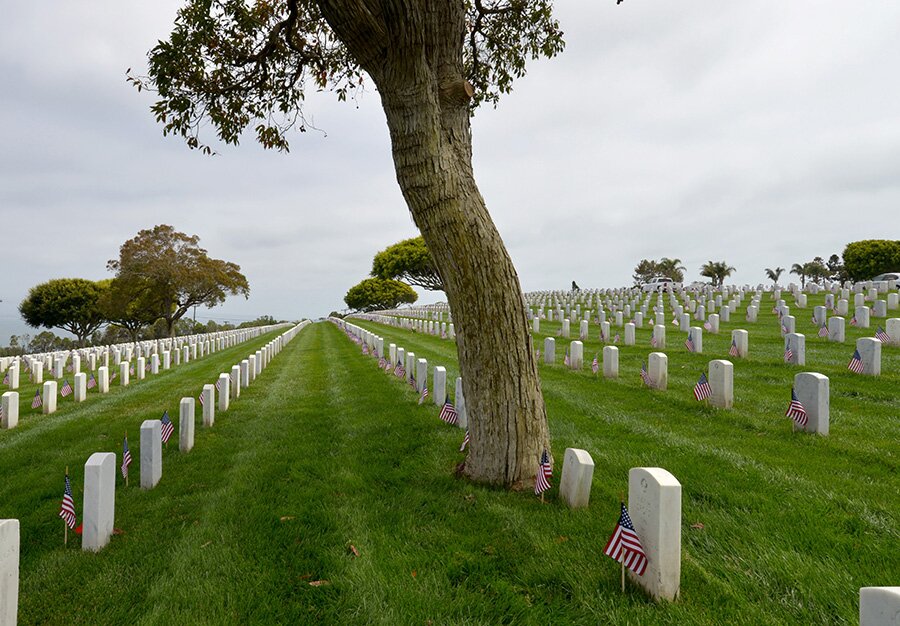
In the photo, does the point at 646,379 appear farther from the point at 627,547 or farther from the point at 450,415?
the point at 627,547

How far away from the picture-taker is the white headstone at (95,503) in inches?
150

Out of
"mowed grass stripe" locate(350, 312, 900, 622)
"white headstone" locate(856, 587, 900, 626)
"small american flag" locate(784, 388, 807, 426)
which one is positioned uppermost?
"white headstone" locate(856, 587, 900, 626)

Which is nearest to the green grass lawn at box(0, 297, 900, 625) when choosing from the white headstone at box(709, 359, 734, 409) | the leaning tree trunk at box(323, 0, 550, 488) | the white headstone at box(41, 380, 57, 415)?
the white headstone at box(709, 359, 734, 409)

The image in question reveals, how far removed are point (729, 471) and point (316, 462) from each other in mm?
4454

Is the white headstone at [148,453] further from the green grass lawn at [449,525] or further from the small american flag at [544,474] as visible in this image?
the small american flag at [544,474]

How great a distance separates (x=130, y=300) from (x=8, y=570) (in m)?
38.7

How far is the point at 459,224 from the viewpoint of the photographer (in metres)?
4.37

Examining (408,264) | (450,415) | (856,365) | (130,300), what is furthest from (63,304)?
(856,365)

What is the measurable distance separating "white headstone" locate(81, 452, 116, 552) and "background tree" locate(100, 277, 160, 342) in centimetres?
3545

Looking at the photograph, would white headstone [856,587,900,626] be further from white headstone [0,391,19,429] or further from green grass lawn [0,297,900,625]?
white headstone [0,391,19,429]

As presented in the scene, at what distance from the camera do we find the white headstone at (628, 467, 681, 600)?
2.76m

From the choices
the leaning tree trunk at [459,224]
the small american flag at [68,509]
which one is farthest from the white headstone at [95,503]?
the leaning tree trunk at [459,224]

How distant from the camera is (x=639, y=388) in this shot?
345 inches

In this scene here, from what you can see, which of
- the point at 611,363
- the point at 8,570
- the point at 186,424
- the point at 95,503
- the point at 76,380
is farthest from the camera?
the point at 76,380
